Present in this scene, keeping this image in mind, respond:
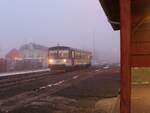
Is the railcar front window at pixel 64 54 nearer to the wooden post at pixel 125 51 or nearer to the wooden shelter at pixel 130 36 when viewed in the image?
the wooden shelter at pixel 130 36

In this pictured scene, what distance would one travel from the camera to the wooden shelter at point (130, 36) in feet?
29.2

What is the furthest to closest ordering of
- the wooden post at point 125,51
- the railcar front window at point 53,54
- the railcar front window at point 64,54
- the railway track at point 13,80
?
the railcar front window at point 53,54 < the railcar front window at point 64,54 < the railway track at point 13,80 < the wooden post at point 125,51

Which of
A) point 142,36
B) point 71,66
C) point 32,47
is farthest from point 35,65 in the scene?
point 142,36

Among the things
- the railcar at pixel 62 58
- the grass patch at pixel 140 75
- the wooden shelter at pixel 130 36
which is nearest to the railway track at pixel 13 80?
the grass patch at pixel 140 75

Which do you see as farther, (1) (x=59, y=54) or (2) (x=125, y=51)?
(1) (x=59, y=54)

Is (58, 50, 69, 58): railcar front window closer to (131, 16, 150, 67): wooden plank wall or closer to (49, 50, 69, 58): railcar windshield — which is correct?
(49, 50, 69, 58): railcar windshield

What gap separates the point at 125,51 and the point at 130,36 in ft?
1.21

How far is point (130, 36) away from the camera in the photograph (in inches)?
357

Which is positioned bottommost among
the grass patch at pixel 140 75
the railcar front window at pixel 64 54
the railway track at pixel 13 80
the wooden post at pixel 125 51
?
the railway track at pixel 13 80

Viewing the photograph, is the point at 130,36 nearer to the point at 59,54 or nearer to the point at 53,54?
the point at 59,54

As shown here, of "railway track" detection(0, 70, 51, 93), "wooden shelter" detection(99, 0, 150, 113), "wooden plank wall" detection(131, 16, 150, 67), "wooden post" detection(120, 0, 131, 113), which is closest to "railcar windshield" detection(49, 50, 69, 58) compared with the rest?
"railway track" detection(0, 70, 51, 93)

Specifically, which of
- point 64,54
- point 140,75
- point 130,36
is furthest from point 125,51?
point 64,54

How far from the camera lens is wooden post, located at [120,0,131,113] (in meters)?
8.84

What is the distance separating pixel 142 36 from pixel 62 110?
551 centimetres
